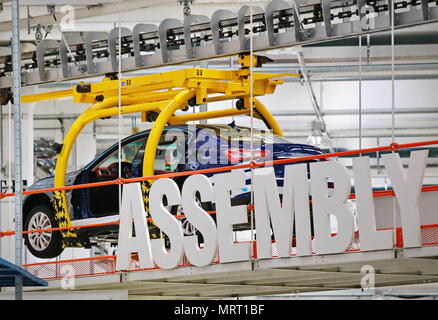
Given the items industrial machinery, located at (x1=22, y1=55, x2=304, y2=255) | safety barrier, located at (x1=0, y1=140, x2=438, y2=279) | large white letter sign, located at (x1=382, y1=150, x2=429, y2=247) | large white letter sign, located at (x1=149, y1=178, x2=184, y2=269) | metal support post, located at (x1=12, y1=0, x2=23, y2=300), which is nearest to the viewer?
large white letter sign, located at (x1=382, y1=150, x2=429, y2=247)

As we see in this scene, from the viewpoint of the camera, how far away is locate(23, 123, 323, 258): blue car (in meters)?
11.6

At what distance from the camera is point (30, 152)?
62.6 ft

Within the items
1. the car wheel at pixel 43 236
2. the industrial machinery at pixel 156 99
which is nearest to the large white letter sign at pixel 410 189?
the industrial machinery at pixel 156 99

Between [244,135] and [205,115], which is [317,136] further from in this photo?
[244,135]

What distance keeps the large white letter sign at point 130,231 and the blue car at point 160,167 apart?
50cm

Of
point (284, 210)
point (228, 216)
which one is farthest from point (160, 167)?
point (284, 210)

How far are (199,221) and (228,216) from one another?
0.34 m

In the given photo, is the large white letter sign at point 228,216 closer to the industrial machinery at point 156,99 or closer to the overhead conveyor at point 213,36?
the industrial machinery at point 156,99

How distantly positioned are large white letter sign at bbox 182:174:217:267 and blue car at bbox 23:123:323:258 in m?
0.29

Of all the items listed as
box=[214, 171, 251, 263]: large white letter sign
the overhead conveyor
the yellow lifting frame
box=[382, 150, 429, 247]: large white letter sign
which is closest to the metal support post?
the yellow lifting frame

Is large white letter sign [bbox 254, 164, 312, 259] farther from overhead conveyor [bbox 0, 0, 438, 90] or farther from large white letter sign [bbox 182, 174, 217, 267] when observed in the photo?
overhead conveyor [bbox 0, 0, 438, 90]

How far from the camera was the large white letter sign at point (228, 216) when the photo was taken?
34.5 feet

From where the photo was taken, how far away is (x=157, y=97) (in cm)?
1288
